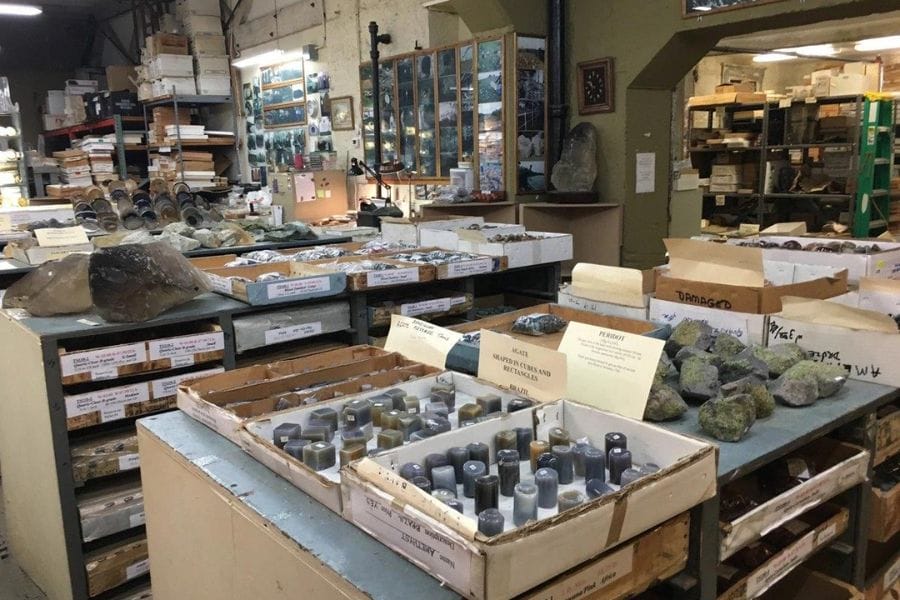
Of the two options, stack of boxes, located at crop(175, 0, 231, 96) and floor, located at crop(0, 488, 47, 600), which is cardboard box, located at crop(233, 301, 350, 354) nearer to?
floor, located at crop(0, 488, 47, 600)

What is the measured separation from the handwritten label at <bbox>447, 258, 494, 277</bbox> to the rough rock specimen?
4.59ft

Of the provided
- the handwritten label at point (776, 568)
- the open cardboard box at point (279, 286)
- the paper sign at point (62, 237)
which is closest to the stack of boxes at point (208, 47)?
the paper sign at point (62, 237)

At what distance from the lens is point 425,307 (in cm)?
312

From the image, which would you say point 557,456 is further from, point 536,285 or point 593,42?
point 593,42

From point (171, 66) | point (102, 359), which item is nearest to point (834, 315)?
point (102, 359)

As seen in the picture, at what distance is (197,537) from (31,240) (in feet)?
9.48

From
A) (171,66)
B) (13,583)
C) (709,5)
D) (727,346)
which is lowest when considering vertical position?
(13,583)

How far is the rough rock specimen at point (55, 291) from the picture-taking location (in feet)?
8.11

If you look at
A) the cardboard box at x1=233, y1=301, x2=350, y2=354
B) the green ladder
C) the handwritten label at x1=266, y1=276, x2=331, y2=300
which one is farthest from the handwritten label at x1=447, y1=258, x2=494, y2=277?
the green ladder

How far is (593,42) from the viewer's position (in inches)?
201

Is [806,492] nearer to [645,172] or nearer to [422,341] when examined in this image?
[422,341]

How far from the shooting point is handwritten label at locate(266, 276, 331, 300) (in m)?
2.64

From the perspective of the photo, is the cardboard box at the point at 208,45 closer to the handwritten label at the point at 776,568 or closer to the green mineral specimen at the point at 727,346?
the green mineral specimen at the point at 727,346

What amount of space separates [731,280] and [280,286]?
1543 mm
